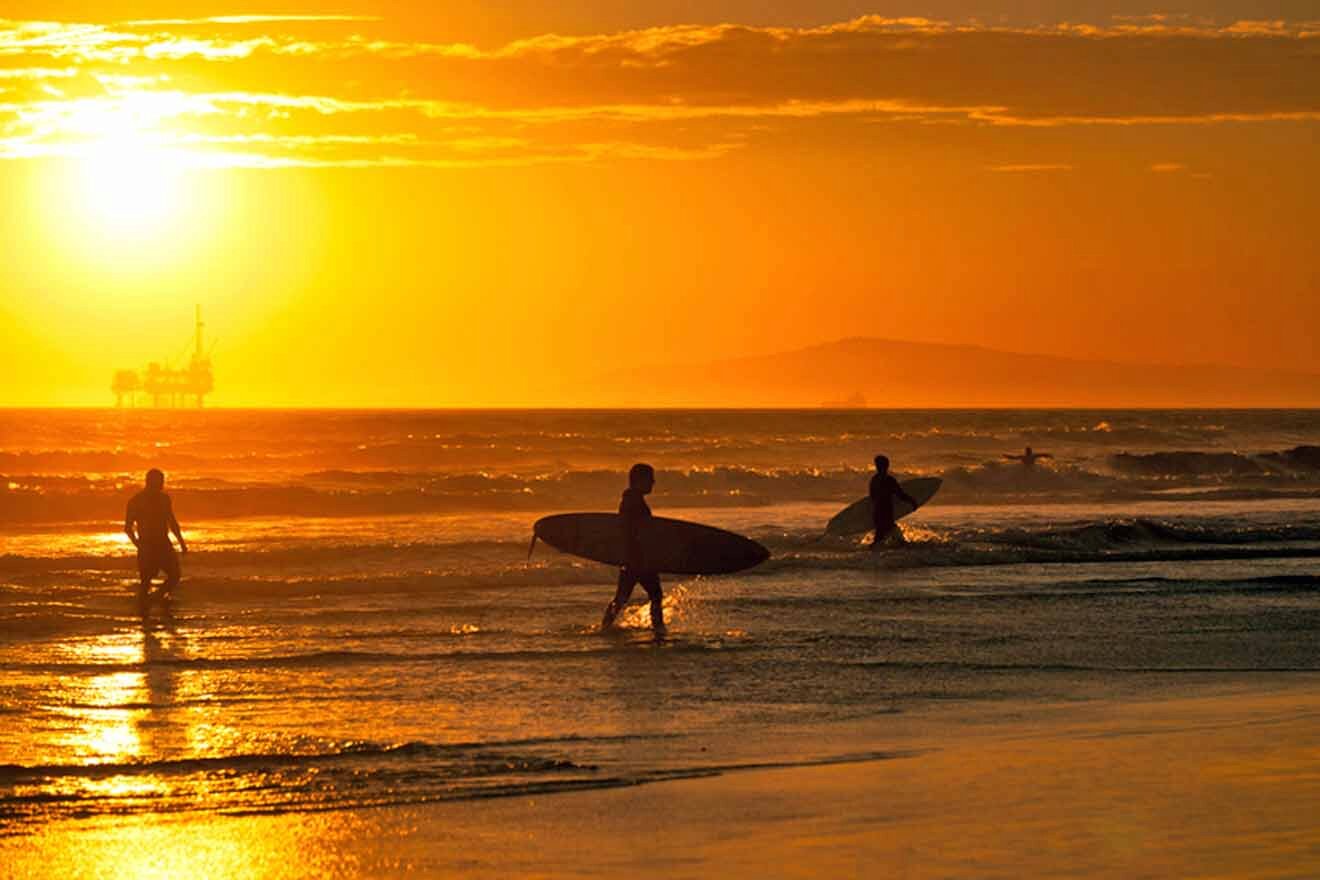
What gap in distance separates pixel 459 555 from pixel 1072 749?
57.2 ft

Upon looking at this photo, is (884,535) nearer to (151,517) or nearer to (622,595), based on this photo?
(622,595)

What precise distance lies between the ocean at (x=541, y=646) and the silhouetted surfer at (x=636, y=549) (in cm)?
38

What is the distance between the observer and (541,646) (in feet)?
53.7

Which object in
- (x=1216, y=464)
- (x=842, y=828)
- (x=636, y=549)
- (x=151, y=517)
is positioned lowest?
(x=1216, y=464)

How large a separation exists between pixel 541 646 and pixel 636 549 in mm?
1425

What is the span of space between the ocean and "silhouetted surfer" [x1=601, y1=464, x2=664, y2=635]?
1.26 ft

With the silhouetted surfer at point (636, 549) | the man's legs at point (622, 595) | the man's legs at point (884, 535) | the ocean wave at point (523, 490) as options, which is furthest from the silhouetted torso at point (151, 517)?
the ocean wave at point (523, 490)

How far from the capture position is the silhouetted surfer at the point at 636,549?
17.0m

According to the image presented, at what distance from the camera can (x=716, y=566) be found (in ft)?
67.7

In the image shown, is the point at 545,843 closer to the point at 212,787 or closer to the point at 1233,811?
the point at 212,787

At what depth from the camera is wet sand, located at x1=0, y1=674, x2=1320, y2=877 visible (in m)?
8.27

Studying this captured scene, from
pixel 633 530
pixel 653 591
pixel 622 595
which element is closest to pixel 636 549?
pixel 633 530

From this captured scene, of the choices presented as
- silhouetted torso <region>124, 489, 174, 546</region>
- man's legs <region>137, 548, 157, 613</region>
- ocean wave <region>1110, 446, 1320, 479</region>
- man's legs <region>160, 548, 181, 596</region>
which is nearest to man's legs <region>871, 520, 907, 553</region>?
man's legs <region>160, 548, 181, 596</region>

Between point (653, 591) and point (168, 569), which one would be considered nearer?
point (653, 591)
